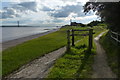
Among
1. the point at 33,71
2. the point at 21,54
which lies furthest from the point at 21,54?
the point at 33,71

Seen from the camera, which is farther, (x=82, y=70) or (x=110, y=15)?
(x=110, y=15)

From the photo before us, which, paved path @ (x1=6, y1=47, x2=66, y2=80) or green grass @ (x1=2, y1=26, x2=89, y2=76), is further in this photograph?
green grass @ (x1=2, y1=26, x2=89, y2=76)

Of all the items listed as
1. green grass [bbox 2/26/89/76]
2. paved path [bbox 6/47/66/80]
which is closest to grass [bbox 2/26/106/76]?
green grass [bbox 2/26/89/76]

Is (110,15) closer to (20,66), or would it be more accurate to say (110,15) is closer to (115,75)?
(115,75)

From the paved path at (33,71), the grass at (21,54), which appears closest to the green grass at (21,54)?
the grass at (21,54)

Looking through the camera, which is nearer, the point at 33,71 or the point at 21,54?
the point at 33,71

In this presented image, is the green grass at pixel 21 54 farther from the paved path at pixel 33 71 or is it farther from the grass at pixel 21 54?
the paved path at pixel 33 71

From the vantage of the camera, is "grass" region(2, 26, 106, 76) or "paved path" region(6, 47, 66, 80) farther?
"grass" region(2, 26, 106, 76)

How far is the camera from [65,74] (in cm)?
760

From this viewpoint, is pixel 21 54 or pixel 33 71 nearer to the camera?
pixel 33 71

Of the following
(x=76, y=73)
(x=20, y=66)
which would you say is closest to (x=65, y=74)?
(x=76, y=73)

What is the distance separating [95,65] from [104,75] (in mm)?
1665

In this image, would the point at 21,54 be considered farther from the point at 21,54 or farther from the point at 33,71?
the point at 33,71

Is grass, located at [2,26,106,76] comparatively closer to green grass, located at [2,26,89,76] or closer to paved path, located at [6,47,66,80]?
green grass, located at [2,26,89,76]
